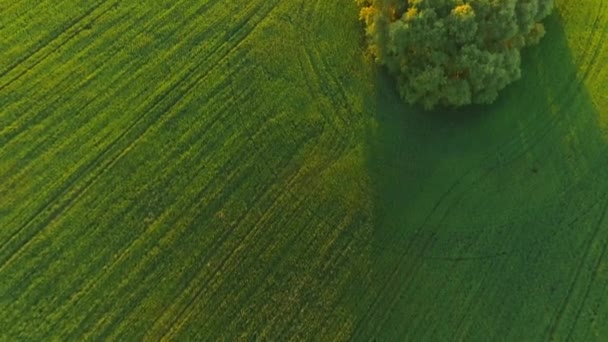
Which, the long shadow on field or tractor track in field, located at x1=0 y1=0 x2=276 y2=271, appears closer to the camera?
tractor track in field, located at x1=0 y1=0 x2=276 y2=271

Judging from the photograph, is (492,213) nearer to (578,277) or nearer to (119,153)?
(578,277)

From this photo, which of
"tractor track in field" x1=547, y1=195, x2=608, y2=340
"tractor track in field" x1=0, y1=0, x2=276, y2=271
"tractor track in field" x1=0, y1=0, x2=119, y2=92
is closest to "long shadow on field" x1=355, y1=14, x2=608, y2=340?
"tractor track in field" x1=547, y1=195, x2=608, y2=340

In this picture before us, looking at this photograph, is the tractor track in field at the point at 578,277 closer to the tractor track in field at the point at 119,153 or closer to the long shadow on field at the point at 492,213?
the long shadow on field at the point at 492,213

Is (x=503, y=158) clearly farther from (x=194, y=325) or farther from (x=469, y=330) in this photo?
(x=194, y=325)

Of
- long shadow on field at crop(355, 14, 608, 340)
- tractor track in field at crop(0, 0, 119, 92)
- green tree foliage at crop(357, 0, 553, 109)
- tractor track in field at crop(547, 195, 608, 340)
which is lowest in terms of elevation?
tractor track in field at crop(547, 195, 608, 340)

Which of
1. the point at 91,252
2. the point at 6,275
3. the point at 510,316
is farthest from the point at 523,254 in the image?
the point at 6,275

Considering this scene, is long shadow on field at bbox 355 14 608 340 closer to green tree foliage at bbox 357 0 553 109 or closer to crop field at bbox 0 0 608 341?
crop field at bbox 0 0 608 341
